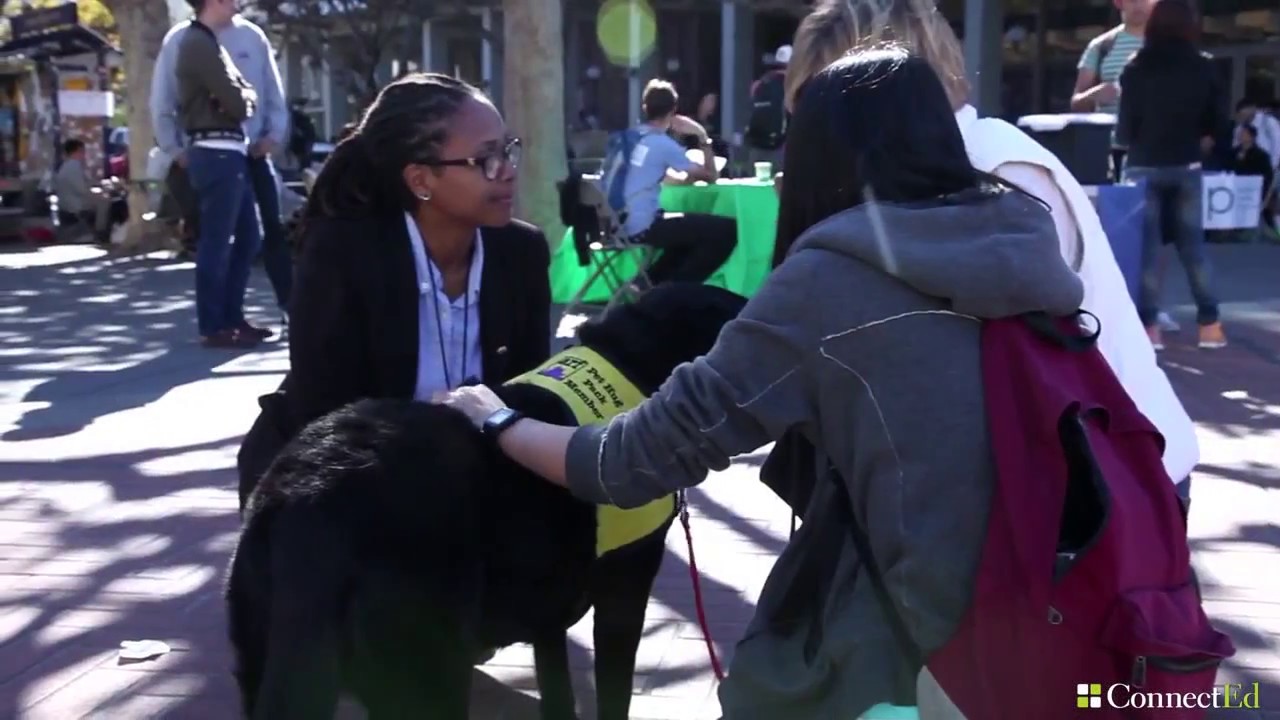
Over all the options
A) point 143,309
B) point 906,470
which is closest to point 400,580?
point 906,470

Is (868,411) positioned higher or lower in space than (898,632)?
higher

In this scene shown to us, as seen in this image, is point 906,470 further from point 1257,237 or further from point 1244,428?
point 1257,237

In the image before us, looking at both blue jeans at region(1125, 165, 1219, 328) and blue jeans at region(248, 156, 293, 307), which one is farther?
blue jeans at region(248, 156, 293, 307)

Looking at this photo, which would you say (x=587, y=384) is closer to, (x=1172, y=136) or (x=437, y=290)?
(x=437, y=290)

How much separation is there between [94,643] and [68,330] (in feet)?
21.6

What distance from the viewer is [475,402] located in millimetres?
2623

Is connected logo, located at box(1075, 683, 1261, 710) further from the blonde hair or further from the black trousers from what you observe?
the black trousers

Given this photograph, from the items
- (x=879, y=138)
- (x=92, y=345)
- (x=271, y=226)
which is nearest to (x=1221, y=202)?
(x=271, y=226)

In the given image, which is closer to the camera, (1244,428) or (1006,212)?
(1006,212)

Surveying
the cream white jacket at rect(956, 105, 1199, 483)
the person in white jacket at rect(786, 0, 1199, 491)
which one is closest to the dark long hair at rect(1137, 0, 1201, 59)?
the person in white jacket at rect(786, 0, 1199, 491)

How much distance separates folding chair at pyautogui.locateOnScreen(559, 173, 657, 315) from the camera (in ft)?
32.2

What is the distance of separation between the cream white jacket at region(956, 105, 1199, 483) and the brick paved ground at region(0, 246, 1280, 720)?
851mm

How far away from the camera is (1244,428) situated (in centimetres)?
627

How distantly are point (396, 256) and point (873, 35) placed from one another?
116 cm
